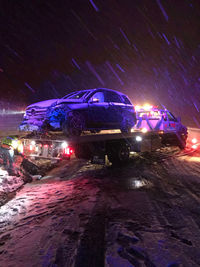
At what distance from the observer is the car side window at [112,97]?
25.5ft

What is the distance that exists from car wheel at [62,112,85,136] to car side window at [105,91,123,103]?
1.91 meters

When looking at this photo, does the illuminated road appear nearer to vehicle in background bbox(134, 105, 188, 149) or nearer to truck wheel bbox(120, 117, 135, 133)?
truck wheel bbox(120, 117, 135, 133)

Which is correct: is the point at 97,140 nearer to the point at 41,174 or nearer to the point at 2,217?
the point at 41,174

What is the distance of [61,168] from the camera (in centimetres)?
772

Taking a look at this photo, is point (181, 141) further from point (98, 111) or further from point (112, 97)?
point (98, 111)

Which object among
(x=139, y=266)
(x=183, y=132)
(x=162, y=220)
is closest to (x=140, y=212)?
(x=162, y=220)

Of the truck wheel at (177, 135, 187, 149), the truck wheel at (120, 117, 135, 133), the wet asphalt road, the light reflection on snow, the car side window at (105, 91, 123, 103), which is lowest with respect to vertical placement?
the wet asphalt road

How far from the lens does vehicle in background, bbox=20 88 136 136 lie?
227 inches

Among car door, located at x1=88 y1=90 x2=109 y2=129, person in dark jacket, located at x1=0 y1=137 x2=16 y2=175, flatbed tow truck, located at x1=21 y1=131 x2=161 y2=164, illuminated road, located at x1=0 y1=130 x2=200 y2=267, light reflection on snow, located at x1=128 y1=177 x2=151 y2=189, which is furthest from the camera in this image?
car door, located at x1=88 y1=90 x2=109 y2=129

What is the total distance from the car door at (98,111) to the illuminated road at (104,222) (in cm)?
195

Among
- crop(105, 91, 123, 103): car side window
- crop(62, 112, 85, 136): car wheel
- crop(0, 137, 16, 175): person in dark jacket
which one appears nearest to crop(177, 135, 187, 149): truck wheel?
crop(105, 91, 123, 103): car side window

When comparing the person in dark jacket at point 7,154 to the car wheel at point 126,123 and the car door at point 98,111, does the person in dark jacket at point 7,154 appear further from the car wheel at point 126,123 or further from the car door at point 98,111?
the car wheel at point 126,123

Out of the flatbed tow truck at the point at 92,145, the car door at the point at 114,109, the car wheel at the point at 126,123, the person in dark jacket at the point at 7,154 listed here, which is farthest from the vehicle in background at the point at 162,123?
the person in dark jacket at the point at 7,154

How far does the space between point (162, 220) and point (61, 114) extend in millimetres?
3772
